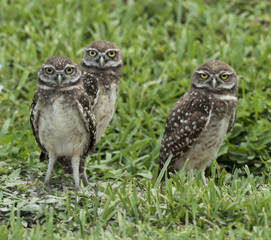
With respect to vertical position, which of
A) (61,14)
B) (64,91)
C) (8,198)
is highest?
(61,14)

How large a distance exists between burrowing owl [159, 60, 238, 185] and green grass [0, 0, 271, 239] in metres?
0.36

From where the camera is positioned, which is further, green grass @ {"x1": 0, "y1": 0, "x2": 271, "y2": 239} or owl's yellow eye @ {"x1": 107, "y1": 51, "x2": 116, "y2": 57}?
owl's yellow eye @ {"x1": 107, "y1": 51, "x2": 116, "y2": 57}

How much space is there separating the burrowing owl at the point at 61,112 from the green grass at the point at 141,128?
0.44 m

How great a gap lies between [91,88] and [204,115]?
121 centimetres

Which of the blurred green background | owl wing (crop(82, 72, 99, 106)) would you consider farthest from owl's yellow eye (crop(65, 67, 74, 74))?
the blurred green background

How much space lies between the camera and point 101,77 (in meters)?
5.99

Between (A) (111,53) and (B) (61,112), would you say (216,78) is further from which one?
(B) (61,112)

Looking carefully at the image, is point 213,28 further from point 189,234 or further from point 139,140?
point 189,234

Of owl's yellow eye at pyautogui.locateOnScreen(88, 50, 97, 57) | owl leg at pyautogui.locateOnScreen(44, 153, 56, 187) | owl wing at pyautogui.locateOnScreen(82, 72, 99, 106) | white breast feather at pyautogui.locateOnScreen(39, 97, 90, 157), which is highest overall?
owl's yellow eye at pyautogui.locateOnScreen(88, 50, 97, 57)

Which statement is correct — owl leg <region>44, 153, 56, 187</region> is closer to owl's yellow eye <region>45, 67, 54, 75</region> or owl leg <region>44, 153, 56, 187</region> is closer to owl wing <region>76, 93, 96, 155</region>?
owl wing <region>76, 93, 96, 155</region>

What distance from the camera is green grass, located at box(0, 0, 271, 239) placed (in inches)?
176

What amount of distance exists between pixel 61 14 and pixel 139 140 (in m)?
3.19

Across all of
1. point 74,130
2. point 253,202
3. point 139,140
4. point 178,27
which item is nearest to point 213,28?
point 178,27

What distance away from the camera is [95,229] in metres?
4.38
